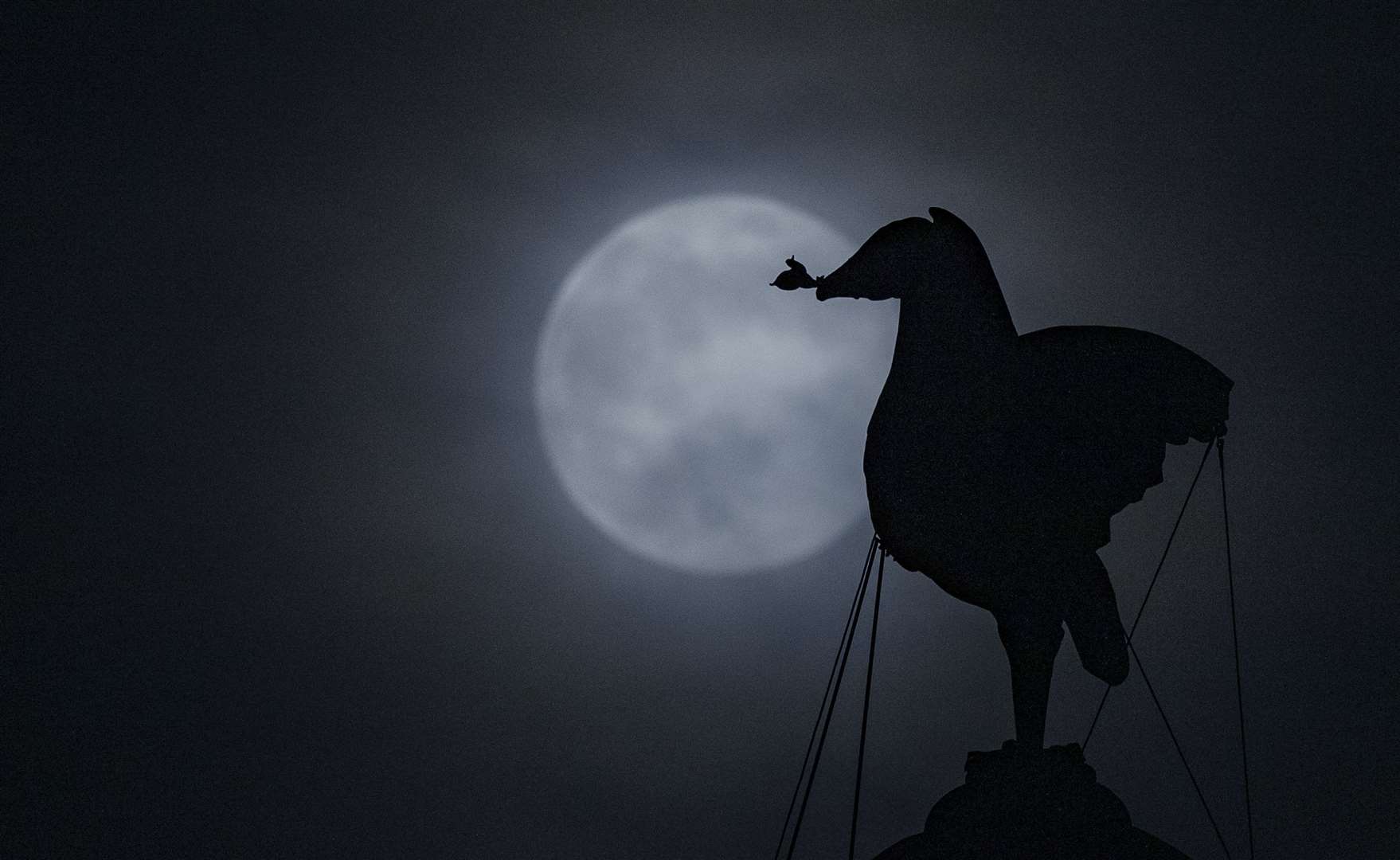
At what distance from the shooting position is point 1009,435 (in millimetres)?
9977

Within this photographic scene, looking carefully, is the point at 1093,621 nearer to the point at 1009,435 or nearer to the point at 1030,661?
the point at 1030,661

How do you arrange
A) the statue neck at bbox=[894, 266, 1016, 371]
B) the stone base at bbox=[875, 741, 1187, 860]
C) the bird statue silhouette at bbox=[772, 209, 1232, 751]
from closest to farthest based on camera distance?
1. the stone base at bbox=[875, 741, 1187, 860]
2. the bird statue silhouette at bbox=[772, 209, 1232, 751]
3. the statue neck at bbox=[894, 266, 1016, 371]

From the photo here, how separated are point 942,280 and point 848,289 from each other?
2.30 feet

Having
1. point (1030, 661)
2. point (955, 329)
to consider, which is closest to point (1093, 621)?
point (1030, 661)

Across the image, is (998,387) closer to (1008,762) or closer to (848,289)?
(848,289)

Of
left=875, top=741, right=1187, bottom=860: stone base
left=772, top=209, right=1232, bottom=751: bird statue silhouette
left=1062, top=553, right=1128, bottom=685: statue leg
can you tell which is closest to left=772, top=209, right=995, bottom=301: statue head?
left=772, top=209, right=1232, bottom=751: bird statue silhouette

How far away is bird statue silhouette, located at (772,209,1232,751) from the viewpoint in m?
9.83

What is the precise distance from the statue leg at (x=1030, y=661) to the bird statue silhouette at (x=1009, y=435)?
0.04 ft

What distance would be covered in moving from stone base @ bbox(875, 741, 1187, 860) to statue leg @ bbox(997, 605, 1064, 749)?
25 cm

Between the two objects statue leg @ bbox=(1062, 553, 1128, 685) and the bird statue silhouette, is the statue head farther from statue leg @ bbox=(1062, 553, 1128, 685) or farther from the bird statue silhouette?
statue leg @ bbox=(1062, 553, 1128, 685)

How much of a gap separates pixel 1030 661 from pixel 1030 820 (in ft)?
3.69

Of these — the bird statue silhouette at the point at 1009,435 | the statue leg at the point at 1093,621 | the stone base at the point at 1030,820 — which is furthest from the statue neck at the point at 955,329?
the stone base at the point at 1030,820

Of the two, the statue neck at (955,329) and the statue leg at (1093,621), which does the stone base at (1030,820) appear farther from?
the statue neck at (955,329)

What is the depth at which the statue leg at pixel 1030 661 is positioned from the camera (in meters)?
9.64
